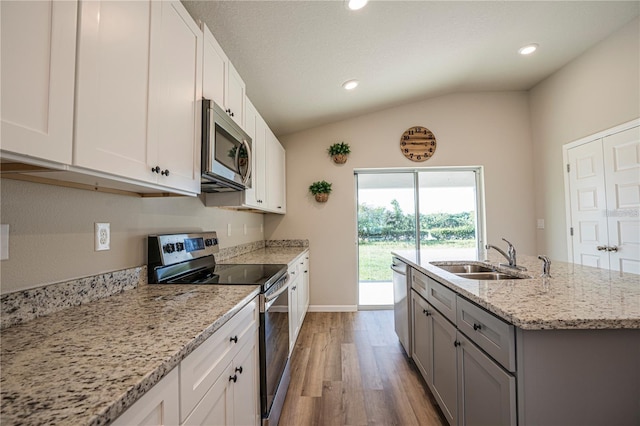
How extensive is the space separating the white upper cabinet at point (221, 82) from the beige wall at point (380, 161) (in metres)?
1.99

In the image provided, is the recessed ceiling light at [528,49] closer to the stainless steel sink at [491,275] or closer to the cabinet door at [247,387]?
the stainless steel sink at [491,275]

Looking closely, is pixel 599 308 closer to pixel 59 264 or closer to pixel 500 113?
pixel 59 264

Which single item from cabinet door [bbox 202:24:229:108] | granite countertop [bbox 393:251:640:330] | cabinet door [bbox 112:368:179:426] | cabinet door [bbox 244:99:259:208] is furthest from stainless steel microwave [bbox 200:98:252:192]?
granite countertop [bbox 393:251:640:330]

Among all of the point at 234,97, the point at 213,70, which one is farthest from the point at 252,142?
the point at 213,70

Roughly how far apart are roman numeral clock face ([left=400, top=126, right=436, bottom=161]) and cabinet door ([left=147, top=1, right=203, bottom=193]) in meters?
3.10

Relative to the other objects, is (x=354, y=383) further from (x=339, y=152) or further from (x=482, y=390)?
(x=339, y=152)

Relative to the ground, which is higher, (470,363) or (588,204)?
(588,204)

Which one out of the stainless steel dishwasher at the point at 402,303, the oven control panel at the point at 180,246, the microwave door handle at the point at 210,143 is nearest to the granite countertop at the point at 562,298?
the stainless steel dishwasher at the point at 402,303

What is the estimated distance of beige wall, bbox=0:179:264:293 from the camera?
2.89ft

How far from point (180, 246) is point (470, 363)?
64.8 inches

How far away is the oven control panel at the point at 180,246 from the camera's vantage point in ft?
4.85

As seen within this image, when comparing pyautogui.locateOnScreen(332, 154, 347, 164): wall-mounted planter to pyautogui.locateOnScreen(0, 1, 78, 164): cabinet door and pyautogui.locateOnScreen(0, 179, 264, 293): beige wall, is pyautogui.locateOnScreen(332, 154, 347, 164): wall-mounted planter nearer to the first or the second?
pyautogui.locateOnScreen(0, 179, 264, 293): beige wall

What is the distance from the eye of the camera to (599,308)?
100 centimetres

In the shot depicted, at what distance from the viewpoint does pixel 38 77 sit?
0.67 metres
